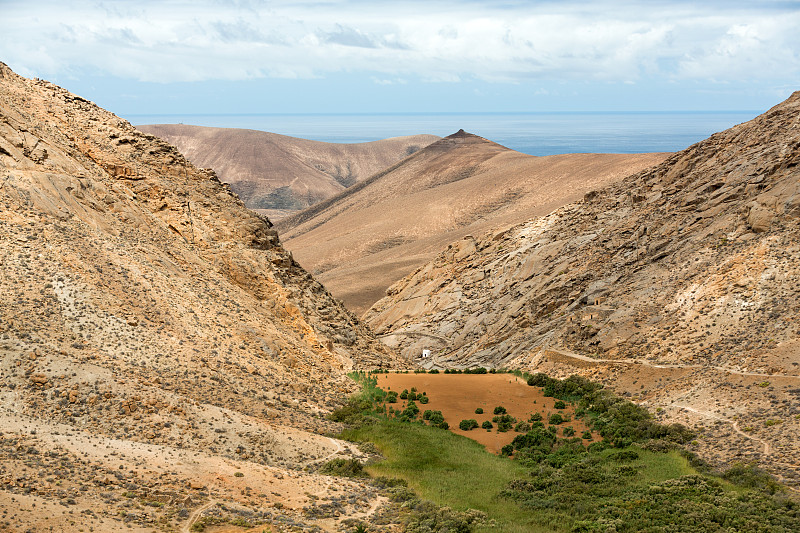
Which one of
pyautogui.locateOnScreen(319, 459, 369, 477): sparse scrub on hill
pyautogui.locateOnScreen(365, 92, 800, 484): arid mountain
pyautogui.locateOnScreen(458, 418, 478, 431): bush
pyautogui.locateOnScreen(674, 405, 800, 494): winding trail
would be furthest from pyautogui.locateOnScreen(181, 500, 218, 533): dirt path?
pyautogui.locateOnScreen(365, 92, 800, 484): arid mountain

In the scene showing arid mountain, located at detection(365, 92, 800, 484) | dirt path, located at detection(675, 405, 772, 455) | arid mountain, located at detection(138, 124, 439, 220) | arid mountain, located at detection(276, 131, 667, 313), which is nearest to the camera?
dirt path, located at detection(675, 405, 772, 455)

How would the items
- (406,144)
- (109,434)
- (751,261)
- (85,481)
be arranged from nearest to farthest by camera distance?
(85,481), (109,434), (751,261), (406,144)

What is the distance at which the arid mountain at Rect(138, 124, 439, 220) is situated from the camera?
150 meters

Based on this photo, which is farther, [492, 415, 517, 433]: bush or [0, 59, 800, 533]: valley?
[492, 415, 517, 433]: bush

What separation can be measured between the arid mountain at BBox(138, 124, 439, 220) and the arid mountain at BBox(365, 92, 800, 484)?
3906 inches

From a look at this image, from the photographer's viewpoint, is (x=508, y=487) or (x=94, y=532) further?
(x=508, y=487)

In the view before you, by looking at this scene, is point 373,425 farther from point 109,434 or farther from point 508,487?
point 109,434

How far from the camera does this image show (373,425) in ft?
69.5

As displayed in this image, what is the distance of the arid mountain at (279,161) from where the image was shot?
15012cm

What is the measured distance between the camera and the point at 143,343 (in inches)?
767

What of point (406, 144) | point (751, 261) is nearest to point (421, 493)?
point (751, 261)

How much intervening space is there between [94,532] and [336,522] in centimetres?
436

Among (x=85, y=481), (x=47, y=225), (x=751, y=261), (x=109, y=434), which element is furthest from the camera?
(x=751, y=261)

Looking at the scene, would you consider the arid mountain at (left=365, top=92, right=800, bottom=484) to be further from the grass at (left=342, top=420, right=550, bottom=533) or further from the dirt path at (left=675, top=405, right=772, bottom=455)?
the grass at (left=342, top=420, right=550, bottom=533)
